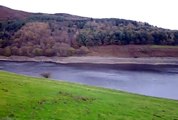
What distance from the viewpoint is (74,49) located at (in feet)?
427

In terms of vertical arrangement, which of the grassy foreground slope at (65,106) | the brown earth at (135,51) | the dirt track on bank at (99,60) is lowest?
the dirt track on bank at (99,60)

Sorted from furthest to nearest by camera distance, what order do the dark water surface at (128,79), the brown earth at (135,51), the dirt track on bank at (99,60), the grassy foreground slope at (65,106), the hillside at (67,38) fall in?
the hillside at (67,38) < the brown earth at (135,51) < the dirt track on bank at (99,60) < the dark water surface at (128,79) < the grassy foreground slope at (65,106)

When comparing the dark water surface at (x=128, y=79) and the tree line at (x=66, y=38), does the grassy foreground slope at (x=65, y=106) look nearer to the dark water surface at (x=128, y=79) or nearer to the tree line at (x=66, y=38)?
the dark water surface at (x=128, y=79)

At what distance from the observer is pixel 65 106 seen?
21.1 m

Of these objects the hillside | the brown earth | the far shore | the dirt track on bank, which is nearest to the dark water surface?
the far shore

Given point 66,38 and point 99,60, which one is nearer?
point 99,60

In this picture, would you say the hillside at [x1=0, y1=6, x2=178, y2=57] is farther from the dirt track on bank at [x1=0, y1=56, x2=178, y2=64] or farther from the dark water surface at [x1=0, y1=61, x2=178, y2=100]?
the dark water surface at [x1=0, y1=61, x2=178, y2=100]

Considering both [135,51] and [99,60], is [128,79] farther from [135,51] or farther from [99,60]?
[135,51]

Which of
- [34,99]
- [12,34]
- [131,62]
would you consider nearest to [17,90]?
[34,99]

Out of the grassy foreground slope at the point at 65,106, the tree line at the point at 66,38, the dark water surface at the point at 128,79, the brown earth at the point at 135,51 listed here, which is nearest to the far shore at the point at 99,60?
the brown earth at the point at 135,51

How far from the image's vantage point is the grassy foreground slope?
62.0 ft

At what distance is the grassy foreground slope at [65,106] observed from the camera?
18.9m

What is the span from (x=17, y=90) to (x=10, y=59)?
10022 cm

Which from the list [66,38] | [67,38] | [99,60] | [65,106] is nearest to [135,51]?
[99,60]
